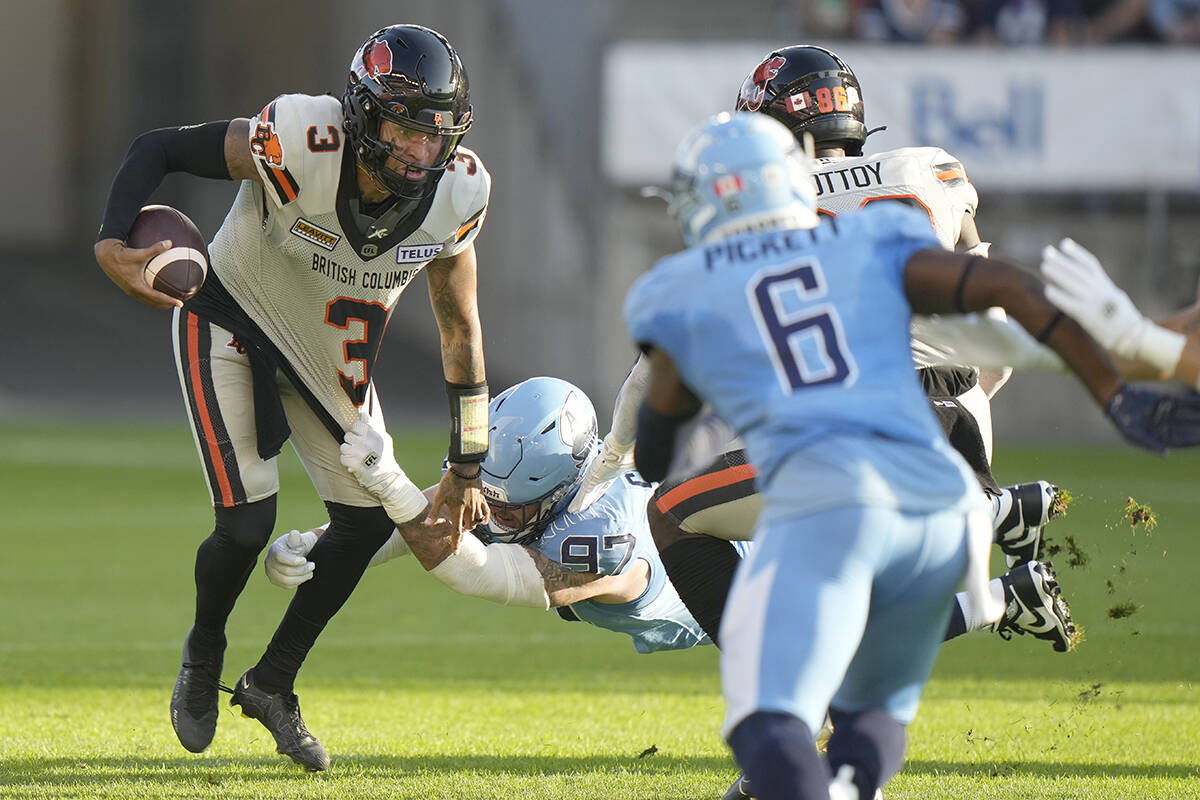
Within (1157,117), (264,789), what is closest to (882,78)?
(1157,117)

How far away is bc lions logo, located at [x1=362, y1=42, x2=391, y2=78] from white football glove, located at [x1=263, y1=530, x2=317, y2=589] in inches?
51.4

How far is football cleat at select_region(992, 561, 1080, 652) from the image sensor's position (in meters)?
4.01

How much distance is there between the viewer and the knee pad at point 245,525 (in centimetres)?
426

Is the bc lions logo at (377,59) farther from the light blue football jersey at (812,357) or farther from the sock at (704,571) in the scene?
the light blue football jersey at (812,357)

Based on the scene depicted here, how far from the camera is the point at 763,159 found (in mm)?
2842

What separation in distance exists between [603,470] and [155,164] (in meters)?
1.45

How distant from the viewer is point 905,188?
399cm

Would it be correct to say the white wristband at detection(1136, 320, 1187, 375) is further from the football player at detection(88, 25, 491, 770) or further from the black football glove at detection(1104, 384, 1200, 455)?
the football player at detection(88, 25, 491, 770)

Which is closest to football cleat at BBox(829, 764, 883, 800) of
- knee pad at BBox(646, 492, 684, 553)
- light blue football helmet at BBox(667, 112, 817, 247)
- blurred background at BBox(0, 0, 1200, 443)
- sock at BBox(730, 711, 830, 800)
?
sock at BBox(730, 711, 830, 800)

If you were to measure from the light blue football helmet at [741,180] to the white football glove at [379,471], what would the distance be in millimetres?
1677

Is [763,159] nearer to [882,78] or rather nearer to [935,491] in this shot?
[935,491]

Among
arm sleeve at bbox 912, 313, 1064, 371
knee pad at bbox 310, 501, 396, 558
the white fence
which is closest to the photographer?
arm sleeve at bbox 912, 313, 1064, 371

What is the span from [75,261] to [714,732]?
21160 mm

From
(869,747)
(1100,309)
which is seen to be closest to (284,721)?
(869,747)
